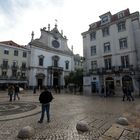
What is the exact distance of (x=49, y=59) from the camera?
4591cm

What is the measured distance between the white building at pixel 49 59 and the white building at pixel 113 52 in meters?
17.3

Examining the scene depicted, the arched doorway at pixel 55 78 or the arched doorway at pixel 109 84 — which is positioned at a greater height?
the arched doorway at pixel 55 78

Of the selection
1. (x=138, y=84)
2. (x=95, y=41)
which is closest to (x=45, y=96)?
(x=138, y=84)

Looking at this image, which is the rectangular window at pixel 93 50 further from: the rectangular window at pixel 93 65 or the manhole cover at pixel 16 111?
the manhole cover at pixel 16 111

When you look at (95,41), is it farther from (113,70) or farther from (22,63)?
(22,63)

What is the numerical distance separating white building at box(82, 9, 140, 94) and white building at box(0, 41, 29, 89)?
1950cm

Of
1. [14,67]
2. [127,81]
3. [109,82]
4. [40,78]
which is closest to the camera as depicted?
[127,81]

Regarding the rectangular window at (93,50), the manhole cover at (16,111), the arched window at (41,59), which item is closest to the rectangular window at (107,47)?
the rectangular window at (93,50)

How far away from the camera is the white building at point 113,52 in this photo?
24047mm

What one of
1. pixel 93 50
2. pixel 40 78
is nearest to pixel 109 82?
pixel 93 50

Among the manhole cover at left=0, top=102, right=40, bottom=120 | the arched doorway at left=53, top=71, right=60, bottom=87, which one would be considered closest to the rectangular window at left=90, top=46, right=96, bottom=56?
the arched doorway at left=53, top=71, right=60, bottom=87

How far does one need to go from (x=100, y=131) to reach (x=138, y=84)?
19959 millimetres

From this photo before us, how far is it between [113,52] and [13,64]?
27.5m

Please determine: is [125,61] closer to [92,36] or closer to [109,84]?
[109,84]
